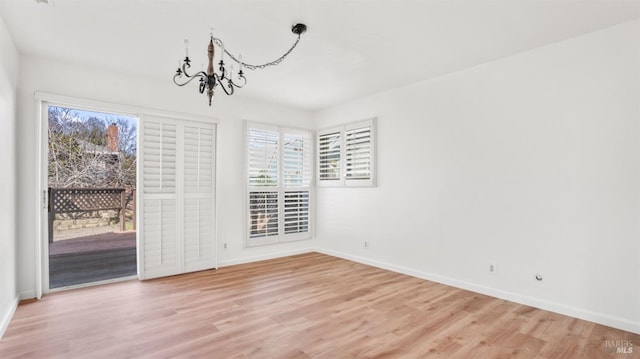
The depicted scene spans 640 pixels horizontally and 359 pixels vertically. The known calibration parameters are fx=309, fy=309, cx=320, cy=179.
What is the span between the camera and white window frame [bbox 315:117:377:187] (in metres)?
4.80

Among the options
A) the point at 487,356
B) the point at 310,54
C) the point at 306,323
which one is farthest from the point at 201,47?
the point at 487,356

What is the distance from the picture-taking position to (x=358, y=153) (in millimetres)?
5039

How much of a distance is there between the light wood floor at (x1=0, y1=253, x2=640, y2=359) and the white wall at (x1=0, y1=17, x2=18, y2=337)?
28 centimetres

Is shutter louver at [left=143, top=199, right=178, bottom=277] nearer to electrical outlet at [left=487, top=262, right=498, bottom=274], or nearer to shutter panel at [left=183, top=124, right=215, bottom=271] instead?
shutter panel at [left=183, top=124, right=215, bottom=271]

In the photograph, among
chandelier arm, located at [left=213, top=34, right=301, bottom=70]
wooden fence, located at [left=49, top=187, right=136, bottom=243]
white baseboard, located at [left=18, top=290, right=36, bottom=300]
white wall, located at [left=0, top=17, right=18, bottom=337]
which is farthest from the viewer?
wooden fence, located at [left=49, top=187, right=136, bottom=243]

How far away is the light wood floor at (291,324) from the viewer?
2.28 metres

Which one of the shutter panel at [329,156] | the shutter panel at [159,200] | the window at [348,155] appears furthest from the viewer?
the shutter panel at [329,156]

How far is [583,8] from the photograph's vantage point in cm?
246

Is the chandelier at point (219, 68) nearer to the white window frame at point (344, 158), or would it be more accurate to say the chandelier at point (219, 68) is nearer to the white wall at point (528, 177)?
the white window frame at point (344, 158)

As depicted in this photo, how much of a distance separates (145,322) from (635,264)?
426 cm

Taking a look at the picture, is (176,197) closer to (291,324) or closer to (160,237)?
(160,237)

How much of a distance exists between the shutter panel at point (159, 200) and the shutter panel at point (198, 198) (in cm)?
16

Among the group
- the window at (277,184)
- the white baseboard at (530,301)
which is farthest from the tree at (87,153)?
the white baseboard at (530,301)

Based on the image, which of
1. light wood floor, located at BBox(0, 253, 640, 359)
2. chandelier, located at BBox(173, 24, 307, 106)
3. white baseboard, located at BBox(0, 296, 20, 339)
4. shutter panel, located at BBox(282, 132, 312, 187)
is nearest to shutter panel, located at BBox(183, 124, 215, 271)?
light wood floor, located at BBox(0, 253, 640, 359)
